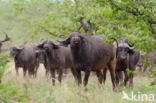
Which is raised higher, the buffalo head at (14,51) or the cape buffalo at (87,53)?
the cape buffalo at (87,53)

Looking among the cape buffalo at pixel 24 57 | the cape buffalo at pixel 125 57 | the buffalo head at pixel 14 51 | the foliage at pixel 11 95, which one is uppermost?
the foliage at pixel 11 95

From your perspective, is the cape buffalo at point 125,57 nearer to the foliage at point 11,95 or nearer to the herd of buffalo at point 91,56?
the herd of buffalo at point 91,56

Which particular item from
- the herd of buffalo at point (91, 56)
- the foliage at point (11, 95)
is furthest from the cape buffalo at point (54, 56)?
the foliage at point (11, 95)

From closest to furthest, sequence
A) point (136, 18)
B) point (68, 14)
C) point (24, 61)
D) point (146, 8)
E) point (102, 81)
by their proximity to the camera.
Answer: point (146, 8)
point (136, 18)
point (102, 81)
point (24, 61)
point (68, 14)

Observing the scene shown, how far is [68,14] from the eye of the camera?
659 inches

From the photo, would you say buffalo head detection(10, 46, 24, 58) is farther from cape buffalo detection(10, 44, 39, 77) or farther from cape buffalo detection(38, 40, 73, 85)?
cape buffalo detection(38, 40, 73, 85)

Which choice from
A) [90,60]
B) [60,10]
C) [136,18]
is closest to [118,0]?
[136,18]

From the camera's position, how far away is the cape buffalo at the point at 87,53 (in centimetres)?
888

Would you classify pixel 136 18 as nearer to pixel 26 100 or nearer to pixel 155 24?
pixel 155 24

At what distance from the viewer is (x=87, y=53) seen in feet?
29.5

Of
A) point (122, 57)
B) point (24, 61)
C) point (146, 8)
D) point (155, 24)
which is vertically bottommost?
point (24, 61)

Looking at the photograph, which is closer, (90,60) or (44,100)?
(44,100)

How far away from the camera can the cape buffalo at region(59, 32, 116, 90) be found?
350 inches

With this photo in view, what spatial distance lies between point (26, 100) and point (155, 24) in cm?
348
